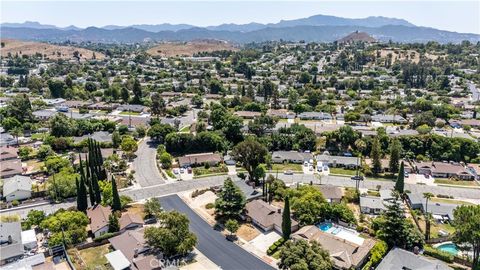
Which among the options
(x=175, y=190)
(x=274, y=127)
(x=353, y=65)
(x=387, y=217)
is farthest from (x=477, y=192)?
(x=353, y=65)

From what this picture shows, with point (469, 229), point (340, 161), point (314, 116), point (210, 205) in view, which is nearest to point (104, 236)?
point (210, 205)

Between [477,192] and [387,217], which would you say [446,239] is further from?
[477,192]

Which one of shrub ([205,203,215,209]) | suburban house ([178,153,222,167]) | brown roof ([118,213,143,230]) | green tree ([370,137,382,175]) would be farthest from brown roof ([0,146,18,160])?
green tree ([370,137,382,175])

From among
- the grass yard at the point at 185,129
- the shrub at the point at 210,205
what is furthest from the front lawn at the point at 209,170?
the grass yard at the point at 185,129

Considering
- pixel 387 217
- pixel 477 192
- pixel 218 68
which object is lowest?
pixel 477 192

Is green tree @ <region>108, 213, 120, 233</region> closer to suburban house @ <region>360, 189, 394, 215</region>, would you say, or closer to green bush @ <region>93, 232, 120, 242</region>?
green bush @ <region>93, 232, 120, 242</region>

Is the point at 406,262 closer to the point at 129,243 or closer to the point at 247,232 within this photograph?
the point at 247,232
